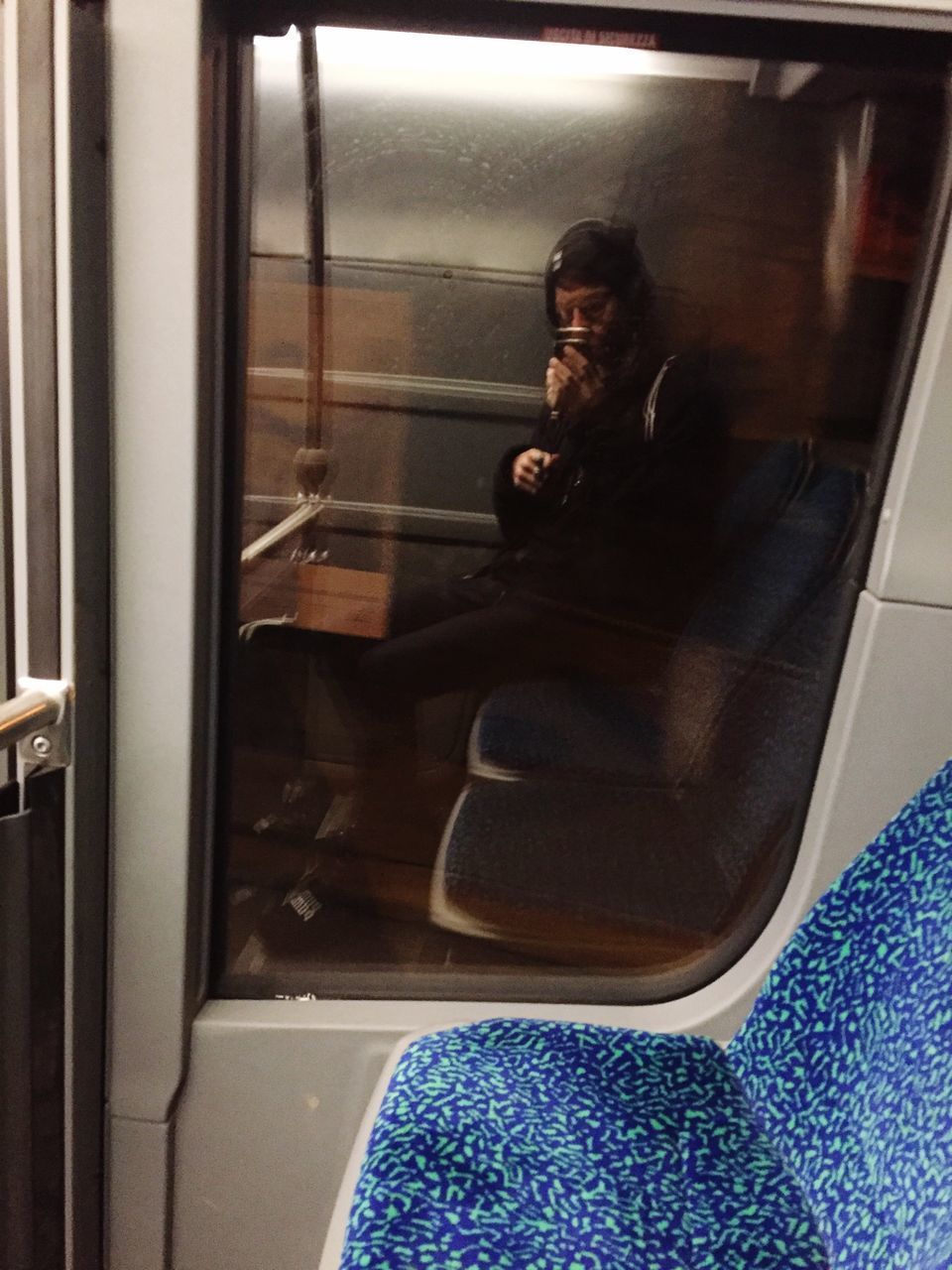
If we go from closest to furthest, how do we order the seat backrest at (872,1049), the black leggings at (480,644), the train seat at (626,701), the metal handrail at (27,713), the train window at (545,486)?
the seat backrest at (872,1049), the metal handrail at (27,713), the train window at (545,486), the train seat at (626,701), the black leggings at (480,644)

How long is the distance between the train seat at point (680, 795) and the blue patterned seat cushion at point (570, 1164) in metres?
0.30

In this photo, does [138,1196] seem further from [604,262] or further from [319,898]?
[604,262]

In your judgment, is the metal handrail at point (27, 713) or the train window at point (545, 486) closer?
the metal handrail at point (27, 713)

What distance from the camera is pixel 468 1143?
1.09 metres

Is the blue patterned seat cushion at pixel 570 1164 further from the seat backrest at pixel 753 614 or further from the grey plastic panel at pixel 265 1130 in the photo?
the seat backrest at pixel 753 614

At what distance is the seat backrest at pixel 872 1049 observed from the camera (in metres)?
0.95

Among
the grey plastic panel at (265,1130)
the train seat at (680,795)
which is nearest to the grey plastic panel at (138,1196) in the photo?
the grey plastic panel at (265,1130)

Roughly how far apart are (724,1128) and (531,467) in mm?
940

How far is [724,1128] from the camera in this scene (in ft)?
3.89

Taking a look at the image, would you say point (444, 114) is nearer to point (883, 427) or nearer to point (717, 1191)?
point (883, 427)

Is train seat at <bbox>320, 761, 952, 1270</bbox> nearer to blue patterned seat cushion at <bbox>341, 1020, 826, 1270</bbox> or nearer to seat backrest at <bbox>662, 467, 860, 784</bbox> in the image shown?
blue patterned seat cushion at <bbox>341, 1020, 826, 1270</bbox>

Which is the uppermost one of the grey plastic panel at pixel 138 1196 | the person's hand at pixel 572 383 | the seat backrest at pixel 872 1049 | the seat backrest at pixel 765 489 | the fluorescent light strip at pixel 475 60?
the fluorescent light strip at pixel 475 60

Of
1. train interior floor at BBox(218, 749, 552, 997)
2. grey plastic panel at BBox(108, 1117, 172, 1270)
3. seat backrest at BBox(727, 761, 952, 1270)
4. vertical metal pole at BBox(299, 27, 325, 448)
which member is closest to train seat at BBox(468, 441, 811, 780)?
train interior floor at BBox(218, 749, 552, 997)

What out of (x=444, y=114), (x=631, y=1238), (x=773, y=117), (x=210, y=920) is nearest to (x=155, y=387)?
(x=444, y=114)
